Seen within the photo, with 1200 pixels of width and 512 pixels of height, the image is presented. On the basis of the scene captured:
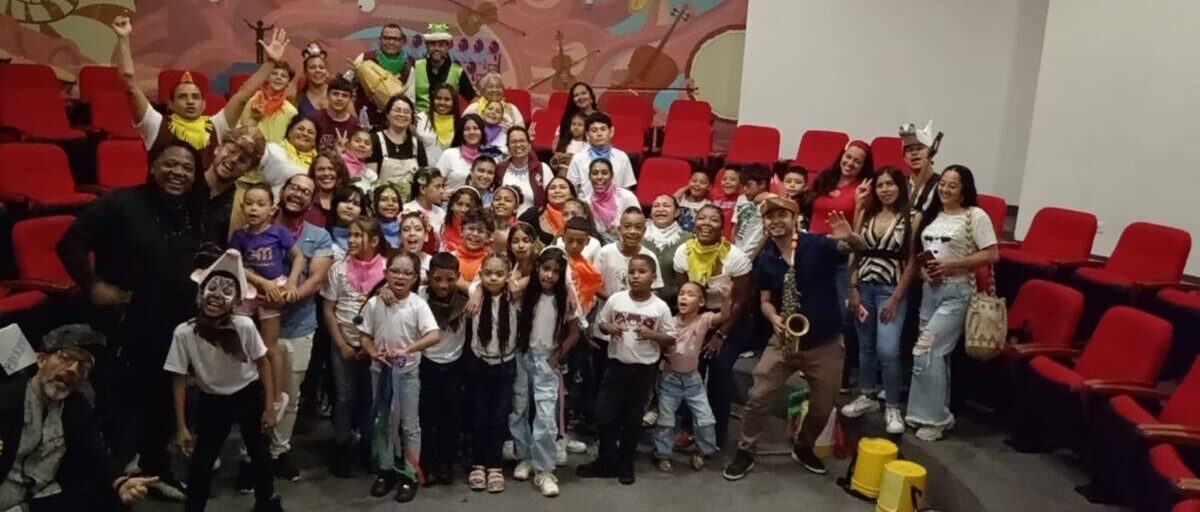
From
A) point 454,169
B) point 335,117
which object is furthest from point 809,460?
point 335,117

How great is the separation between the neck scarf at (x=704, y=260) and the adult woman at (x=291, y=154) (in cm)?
188

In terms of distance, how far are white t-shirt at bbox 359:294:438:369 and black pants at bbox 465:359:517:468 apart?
268 millimetres

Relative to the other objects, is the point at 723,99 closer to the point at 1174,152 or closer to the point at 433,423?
the point at 1174,152

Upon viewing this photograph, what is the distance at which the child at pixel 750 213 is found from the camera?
4703 mm

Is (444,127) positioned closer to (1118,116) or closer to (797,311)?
(797,311)

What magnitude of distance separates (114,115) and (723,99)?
5268 mm

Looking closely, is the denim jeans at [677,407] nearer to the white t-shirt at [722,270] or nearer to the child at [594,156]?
the white t-shirt at [722,270]

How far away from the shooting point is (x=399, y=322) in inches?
154

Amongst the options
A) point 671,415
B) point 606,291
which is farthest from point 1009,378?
point 606,291

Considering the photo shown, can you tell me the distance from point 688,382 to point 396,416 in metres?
1.34

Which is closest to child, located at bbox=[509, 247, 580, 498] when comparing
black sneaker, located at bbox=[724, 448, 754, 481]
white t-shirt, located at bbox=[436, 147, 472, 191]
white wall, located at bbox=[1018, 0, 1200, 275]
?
black sneaker, located at bbox=[724, 448, 754, 481]

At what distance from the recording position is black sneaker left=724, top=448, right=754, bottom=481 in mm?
4414

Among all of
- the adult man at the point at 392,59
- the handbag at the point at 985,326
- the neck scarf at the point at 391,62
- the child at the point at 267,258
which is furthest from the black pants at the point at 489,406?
the neck scarf at the point at 391,62

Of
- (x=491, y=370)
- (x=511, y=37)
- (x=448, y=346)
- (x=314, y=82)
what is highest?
(x=511, y=37)
